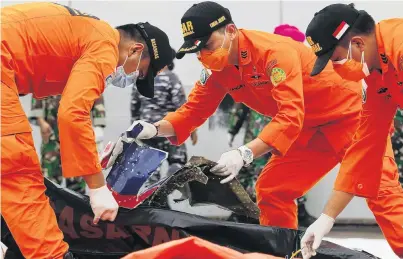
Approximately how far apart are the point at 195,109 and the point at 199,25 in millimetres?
571

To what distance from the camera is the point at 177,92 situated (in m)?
4.92

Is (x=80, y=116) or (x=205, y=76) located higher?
(x=80, y=116)

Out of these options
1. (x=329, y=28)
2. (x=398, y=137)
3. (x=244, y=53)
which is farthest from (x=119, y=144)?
(x=398, y=137)

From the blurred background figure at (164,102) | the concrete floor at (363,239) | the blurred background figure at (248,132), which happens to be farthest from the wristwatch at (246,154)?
the blurred background figure at (248,132)

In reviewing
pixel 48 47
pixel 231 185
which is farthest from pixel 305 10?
pixel 48 47

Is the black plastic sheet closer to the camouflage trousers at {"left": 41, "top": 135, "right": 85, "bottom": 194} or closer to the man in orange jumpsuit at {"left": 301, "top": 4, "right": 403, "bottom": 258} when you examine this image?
the man in orange jumpsuit at {"left": 301, "top": 4, "right": 403, "bottom": 258}

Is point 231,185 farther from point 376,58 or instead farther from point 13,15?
point 13,15

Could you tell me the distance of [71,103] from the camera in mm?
2539

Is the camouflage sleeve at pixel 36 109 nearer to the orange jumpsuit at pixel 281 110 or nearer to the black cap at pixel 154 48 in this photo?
the orange jumpsuit at pixel 281 110

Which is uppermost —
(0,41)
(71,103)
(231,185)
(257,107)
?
(0,41)

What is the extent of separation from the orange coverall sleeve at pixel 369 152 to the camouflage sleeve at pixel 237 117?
7.22 feet

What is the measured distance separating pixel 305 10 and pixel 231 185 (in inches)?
96.4

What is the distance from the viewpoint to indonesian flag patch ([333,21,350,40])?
2631 mm

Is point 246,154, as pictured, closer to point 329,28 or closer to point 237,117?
point 329,28
